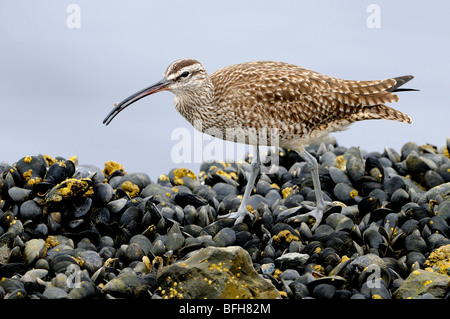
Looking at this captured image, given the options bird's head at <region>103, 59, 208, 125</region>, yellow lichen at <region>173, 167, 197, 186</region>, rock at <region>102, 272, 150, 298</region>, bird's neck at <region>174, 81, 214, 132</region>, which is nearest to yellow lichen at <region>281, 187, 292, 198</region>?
yellow lichen at <region>173, 167, 197, 186</region>

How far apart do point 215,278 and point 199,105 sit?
3458 mm

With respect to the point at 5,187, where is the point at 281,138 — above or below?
above

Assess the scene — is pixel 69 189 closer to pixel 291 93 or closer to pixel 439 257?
pixel 291 93

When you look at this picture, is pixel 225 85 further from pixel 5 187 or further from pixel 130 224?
pixel 5 187

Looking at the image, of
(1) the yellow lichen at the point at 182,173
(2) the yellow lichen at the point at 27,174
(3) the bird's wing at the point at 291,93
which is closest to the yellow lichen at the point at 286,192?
(3) the bird's wing at the point at 291,93

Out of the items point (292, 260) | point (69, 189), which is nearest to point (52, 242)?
point (69, 189)

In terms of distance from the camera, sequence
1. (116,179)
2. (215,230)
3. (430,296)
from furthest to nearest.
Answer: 1. (116,179)
2. (215,230)
3. (430,296)

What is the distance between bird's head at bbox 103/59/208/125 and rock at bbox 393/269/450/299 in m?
4.31

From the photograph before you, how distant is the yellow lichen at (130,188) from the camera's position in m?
11.4

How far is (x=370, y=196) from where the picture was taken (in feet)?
36.5

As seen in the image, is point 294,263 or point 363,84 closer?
point 294,263

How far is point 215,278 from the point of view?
7.68 m
